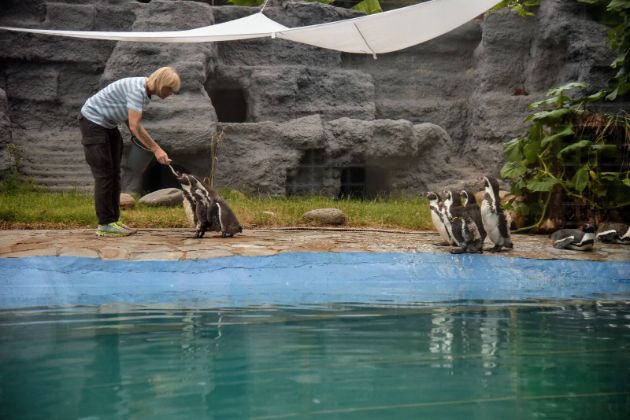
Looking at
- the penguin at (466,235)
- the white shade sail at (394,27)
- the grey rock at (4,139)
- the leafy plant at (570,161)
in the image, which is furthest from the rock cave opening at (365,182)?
the penguin at (466,235)

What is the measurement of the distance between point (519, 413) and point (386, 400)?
1.74 ft

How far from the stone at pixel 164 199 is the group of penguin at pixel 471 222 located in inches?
154

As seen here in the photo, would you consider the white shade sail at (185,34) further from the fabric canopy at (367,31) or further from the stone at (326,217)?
the stone at (326,217)

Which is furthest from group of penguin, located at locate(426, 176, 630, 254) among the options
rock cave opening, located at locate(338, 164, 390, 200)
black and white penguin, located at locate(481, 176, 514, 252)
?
rock cave opening, located at locate(338, 164, 390, 200)

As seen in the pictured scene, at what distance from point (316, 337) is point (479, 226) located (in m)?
3.11

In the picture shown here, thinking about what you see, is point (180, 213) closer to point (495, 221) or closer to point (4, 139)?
point (495, 221)

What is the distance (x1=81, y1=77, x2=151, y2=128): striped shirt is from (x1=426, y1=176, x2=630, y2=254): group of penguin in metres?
2.94

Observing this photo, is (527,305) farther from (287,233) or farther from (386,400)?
(287,233)

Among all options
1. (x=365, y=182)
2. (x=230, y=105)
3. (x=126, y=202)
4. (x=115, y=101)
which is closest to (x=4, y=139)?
→ (x=126, y=202)

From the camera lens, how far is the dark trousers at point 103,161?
680 centimetres

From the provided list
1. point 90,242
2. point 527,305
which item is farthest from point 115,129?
point 527,305

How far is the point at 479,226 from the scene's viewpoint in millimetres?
6812

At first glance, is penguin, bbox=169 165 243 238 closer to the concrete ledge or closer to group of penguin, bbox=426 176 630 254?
the concrete ledge

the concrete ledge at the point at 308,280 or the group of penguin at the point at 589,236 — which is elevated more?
the group of penguin at the point at 589,236
